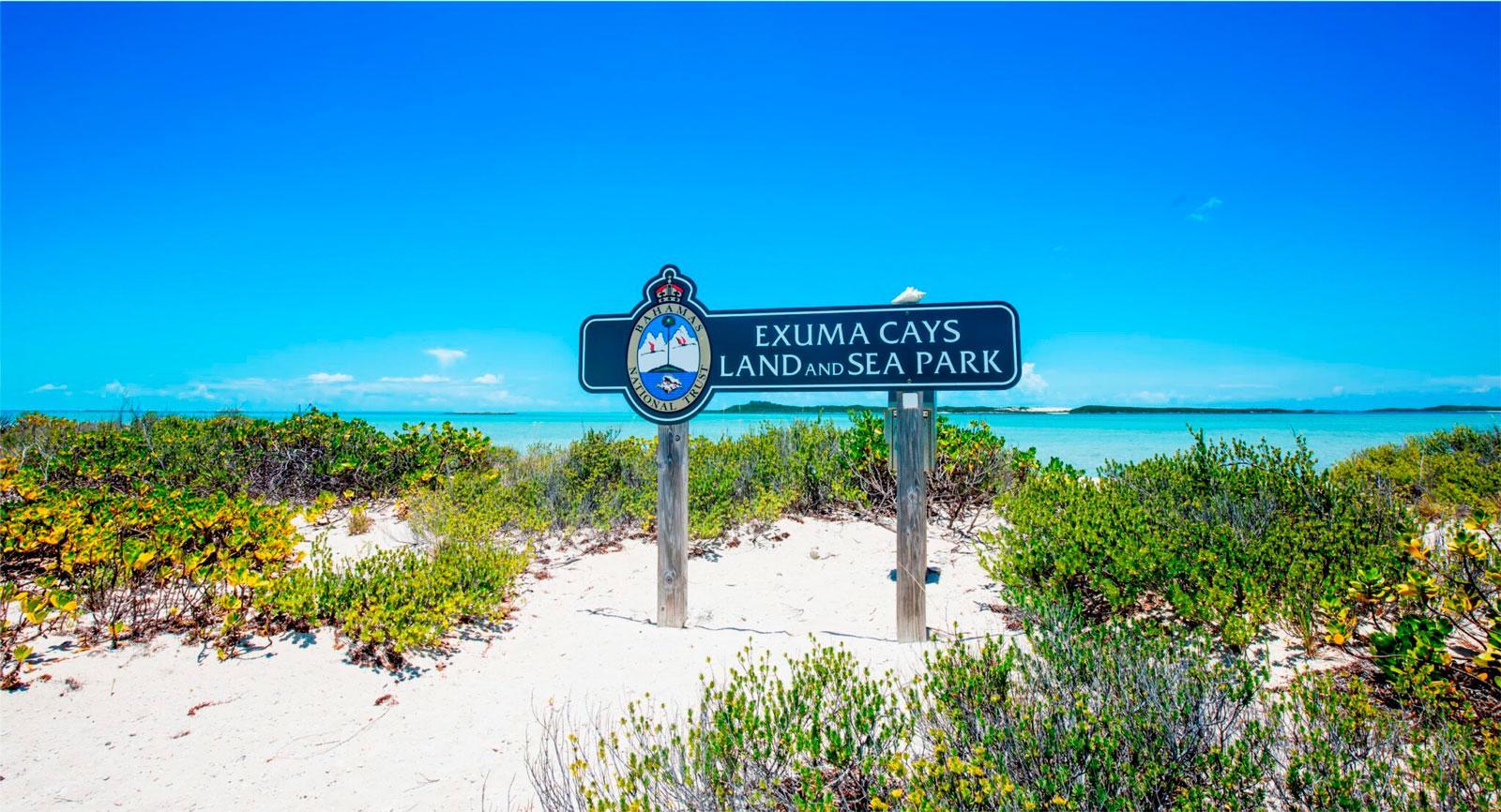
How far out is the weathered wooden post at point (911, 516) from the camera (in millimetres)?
4332

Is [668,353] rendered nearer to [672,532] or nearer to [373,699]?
[672,532]

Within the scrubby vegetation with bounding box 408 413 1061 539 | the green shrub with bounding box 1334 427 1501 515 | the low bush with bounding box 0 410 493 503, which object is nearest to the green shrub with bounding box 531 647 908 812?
the scrubby vegetation with bounding box 408 413 1061 539

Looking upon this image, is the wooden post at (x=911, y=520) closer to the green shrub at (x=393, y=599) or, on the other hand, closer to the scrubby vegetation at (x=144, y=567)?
the green shrub at (x=393, y=599)

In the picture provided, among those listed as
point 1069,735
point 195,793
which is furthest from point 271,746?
point 1069,735

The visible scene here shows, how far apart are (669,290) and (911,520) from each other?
2379 mm

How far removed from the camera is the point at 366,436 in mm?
9422

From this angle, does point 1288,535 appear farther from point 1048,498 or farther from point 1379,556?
point 1048,498

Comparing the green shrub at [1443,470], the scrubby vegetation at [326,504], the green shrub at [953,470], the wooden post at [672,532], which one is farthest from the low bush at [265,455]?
the green shrub at [1443,470]

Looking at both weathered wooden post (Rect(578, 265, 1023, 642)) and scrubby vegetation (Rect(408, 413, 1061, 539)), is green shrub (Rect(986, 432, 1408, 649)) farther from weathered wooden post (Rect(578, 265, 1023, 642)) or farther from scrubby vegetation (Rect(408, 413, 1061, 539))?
scrubby vegetation (Rect(408, 413, 1061, 539))

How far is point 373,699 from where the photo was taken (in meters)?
3.51

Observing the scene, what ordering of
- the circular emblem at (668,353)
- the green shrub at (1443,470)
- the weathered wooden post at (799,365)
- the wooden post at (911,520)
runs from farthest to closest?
the green shrub at (1443,470)
the circular emblem at (668,353)
the wooden post at (911,520)
the weathered wooden post at (799,365)

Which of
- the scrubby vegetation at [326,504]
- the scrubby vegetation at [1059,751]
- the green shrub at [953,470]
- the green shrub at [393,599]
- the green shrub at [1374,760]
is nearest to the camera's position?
the green shrub at [1374,760]

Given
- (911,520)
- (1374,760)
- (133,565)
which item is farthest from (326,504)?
(1374,760)

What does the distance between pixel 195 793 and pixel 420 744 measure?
846mm
